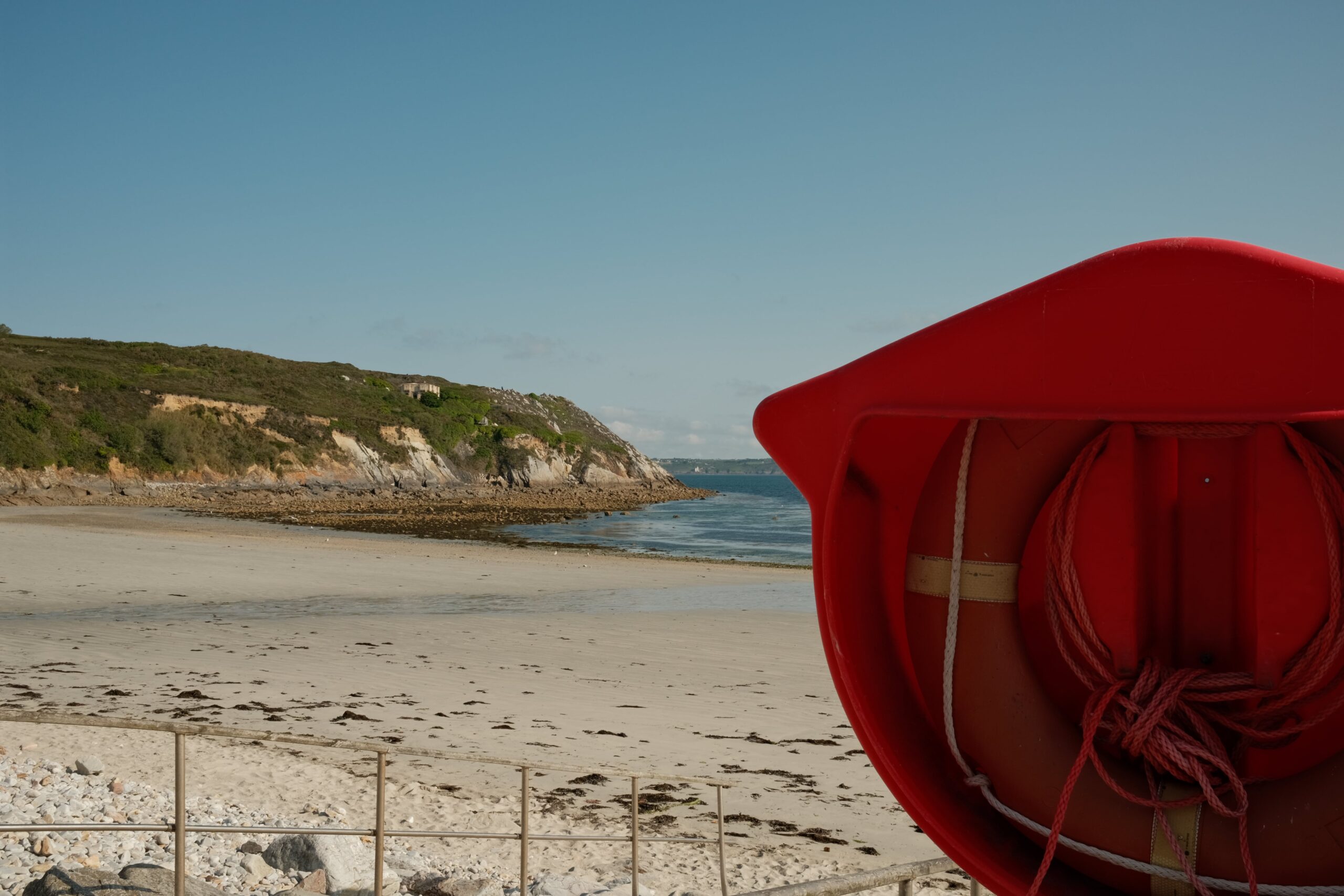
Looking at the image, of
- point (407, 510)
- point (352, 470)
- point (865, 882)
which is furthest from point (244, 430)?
point (865, 882)

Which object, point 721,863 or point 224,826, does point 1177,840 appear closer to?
point 721,863

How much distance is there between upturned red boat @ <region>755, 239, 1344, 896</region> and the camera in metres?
1.54

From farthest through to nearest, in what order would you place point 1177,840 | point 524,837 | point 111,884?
point 524,837
point 111,884
point 1177,840

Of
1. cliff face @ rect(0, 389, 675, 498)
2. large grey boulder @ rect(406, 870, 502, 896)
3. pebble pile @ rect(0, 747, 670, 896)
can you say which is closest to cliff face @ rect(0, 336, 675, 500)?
cliff face @ rect(0, 389, 675, 498)

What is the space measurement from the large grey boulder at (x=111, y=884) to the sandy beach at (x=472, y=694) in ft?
4.50

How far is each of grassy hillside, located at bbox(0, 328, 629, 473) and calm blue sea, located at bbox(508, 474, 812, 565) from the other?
45.4 ft

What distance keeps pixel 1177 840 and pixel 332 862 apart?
3295 millimetres

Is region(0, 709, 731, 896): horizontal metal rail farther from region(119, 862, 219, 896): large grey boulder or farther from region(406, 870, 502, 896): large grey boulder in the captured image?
region(406, 870, 502, 896): large grey boulder

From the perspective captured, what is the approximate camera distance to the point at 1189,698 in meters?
1.74

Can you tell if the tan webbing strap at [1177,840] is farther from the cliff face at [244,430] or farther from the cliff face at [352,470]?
the cliff face at [244,430]

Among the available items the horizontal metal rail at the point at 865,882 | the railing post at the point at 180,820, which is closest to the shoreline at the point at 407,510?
the horizontal metal rail at the point at 865,882

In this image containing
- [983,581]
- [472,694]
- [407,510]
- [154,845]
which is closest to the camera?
[983,581]

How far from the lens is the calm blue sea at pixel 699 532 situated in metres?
27.5

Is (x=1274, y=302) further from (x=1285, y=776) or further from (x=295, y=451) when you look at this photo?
(x=295, y=451)
